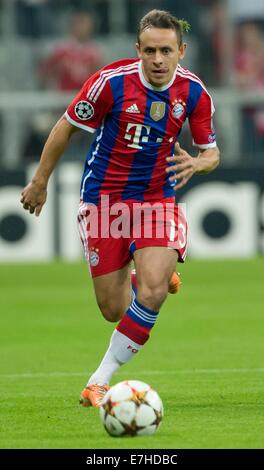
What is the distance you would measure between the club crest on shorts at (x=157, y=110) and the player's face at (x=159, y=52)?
0.18 metres

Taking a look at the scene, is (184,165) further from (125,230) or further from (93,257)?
(93,257)

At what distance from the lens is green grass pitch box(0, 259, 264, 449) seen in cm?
645

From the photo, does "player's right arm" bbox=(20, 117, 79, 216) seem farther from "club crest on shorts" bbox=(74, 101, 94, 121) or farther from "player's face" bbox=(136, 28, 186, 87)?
"player's face" bbox=(136, 28, 186, 87)

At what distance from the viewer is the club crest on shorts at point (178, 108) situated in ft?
25.3

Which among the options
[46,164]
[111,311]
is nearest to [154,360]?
[111,311]

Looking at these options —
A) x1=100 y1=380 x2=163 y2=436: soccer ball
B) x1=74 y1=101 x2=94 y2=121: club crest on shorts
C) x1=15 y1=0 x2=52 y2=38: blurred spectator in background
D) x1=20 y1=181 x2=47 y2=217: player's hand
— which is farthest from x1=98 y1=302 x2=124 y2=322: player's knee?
x1=15 y1=0 x2=52 y2=38: blurred spectator in background

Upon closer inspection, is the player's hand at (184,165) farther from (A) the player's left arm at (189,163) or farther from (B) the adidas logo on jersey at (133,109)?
(B) the adidas logo on jersey at (133,109)

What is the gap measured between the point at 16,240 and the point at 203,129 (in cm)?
1156

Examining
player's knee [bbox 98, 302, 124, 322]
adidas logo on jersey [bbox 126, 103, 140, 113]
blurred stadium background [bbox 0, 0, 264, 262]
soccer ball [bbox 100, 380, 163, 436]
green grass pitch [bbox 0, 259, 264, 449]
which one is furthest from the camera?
blurred stadium background [bbox 0, 0, 264, 262]

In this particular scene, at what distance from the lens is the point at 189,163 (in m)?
7.29

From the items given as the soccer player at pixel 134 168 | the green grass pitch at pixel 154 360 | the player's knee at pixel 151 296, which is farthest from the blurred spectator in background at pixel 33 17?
the player's knee at pixel 151 296

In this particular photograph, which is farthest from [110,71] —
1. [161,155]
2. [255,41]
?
[255,41]

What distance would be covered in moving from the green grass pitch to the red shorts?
3.02 ft

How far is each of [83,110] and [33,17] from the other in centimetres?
1311
